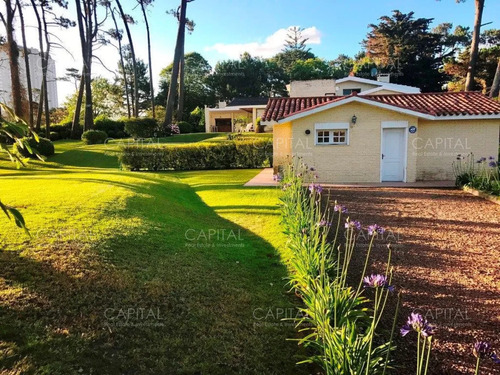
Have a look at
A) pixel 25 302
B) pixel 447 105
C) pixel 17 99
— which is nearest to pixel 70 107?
pixel 17 99

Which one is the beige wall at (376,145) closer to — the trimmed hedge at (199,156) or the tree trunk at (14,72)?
the trimmed hedge at (199,156)

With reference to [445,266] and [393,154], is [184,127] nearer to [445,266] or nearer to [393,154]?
[393,154]

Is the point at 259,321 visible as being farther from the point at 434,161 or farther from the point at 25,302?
the point at 434,161

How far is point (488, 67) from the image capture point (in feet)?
104

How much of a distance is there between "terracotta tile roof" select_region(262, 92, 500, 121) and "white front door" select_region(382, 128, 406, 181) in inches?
45.1

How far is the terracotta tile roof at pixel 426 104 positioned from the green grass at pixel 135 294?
9.00m

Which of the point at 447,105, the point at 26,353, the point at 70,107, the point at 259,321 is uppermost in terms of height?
the point at 70,107

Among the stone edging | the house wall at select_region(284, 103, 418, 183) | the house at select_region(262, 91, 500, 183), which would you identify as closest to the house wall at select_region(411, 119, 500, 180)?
the house at select_region(262, 91, 500, 183)

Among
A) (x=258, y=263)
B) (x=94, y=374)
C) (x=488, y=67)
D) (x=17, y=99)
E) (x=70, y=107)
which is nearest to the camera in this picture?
(x=94, y=374)

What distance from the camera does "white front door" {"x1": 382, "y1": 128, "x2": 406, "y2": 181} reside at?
1398 cm

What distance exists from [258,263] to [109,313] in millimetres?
2554

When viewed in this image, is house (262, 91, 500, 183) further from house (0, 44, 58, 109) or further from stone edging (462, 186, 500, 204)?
house (0, 44, 58, 109)

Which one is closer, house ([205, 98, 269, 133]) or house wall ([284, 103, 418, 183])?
house wall ([284, 103, 418, 183])

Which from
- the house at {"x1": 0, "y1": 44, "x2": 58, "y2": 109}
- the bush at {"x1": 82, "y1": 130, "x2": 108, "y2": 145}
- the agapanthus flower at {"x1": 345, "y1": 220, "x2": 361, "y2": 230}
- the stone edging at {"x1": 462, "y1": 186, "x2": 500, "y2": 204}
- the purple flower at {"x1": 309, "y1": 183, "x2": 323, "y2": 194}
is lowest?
the stone edging at {"x1": 462, "y1": 186, "x2": 500, "y2": 204}
